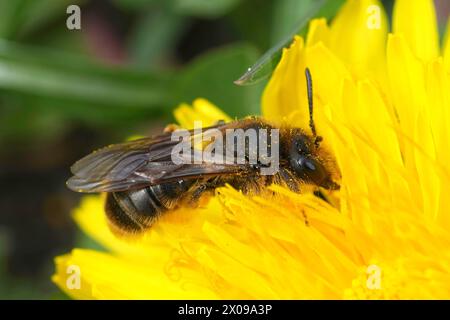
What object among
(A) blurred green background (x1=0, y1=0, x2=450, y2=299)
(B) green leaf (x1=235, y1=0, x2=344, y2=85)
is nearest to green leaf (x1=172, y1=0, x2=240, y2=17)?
(A) blurred green background (x1=0, y1=0, x2=450, y2=299)

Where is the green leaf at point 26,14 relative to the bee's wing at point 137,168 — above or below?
above

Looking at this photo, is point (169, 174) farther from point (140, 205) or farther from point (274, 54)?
point (274, 54)

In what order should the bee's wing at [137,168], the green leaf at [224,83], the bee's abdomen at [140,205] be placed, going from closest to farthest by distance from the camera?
the bee's wing at [137,168] → the bee's abdomen at [140,205] → the green leaf at [224,83]

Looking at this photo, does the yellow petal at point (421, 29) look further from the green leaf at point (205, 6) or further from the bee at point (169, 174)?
the green leaf at point (205, 6)

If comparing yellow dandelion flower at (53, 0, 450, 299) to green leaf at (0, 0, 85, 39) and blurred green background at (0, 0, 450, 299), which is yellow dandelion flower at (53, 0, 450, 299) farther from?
green leaf at (0, 0, 85, 39)

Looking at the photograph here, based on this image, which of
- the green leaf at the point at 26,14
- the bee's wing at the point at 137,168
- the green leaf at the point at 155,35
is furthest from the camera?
the green leaf at the point at 155,35

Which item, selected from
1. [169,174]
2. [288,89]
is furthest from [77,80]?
[169,174]

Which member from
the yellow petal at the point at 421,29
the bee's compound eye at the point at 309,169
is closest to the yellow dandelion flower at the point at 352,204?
the yellow petal at the point at 421,29
